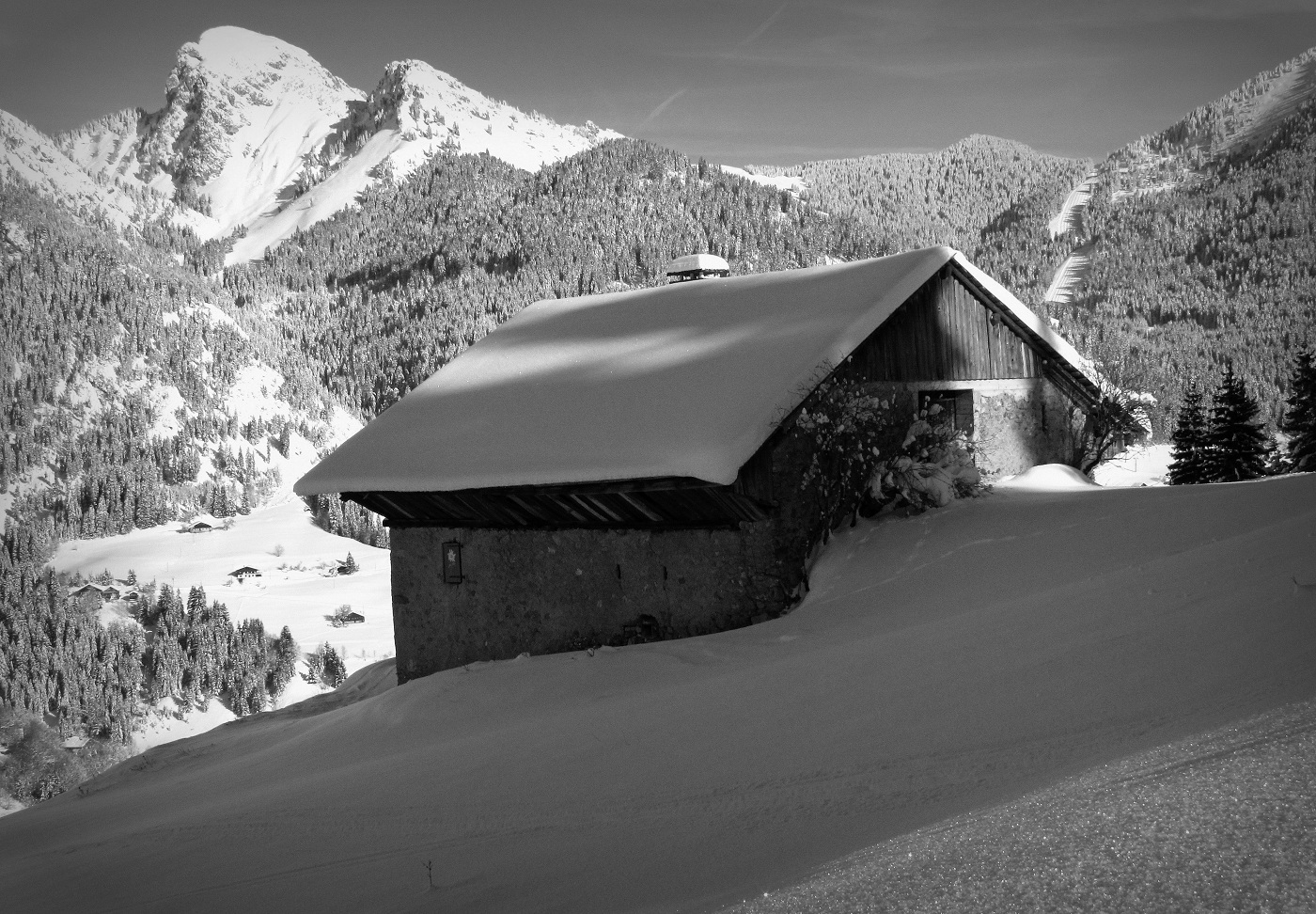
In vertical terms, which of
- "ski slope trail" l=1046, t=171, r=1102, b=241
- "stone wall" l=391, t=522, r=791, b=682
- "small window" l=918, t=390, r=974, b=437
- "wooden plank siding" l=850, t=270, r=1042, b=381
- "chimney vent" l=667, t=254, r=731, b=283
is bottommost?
"stone wall" l=391, t=522, r=791, b=682

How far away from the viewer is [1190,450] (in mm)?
22391

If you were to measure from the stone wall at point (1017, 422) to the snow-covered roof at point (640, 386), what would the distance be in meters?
0.69

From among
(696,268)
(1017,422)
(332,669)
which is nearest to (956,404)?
(1017,422)

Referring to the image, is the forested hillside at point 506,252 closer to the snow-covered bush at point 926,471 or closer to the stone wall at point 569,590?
the stone wall at point 569,590

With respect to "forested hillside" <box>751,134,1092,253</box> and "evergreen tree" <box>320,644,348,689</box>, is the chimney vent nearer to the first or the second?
"evergreen tree" <box>320,644,348,689</box>

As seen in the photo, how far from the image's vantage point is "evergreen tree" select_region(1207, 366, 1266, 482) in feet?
67.4

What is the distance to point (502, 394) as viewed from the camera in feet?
44.4

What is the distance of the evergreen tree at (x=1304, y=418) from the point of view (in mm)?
18469

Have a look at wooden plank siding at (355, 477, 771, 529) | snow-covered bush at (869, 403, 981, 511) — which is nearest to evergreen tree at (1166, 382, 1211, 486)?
snow-covered bush at (869, 403, 981, 511)

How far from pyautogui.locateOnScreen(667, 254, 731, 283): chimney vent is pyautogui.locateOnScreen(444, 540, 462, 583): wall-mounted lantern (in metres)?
6.83

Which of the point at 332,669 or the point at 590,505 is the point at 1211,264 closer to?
the point at 332,669

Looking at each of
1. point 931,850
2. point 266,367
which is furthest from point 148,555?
point 931,850

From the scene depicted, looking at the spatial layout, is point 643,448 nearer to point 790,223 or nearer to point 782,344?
point 782,344

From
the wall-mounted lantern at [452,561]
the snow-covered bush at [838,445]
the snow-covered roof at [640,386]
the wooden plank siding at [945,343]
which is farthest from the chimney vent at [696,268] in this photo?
the snow-covered bush at [838,445]
